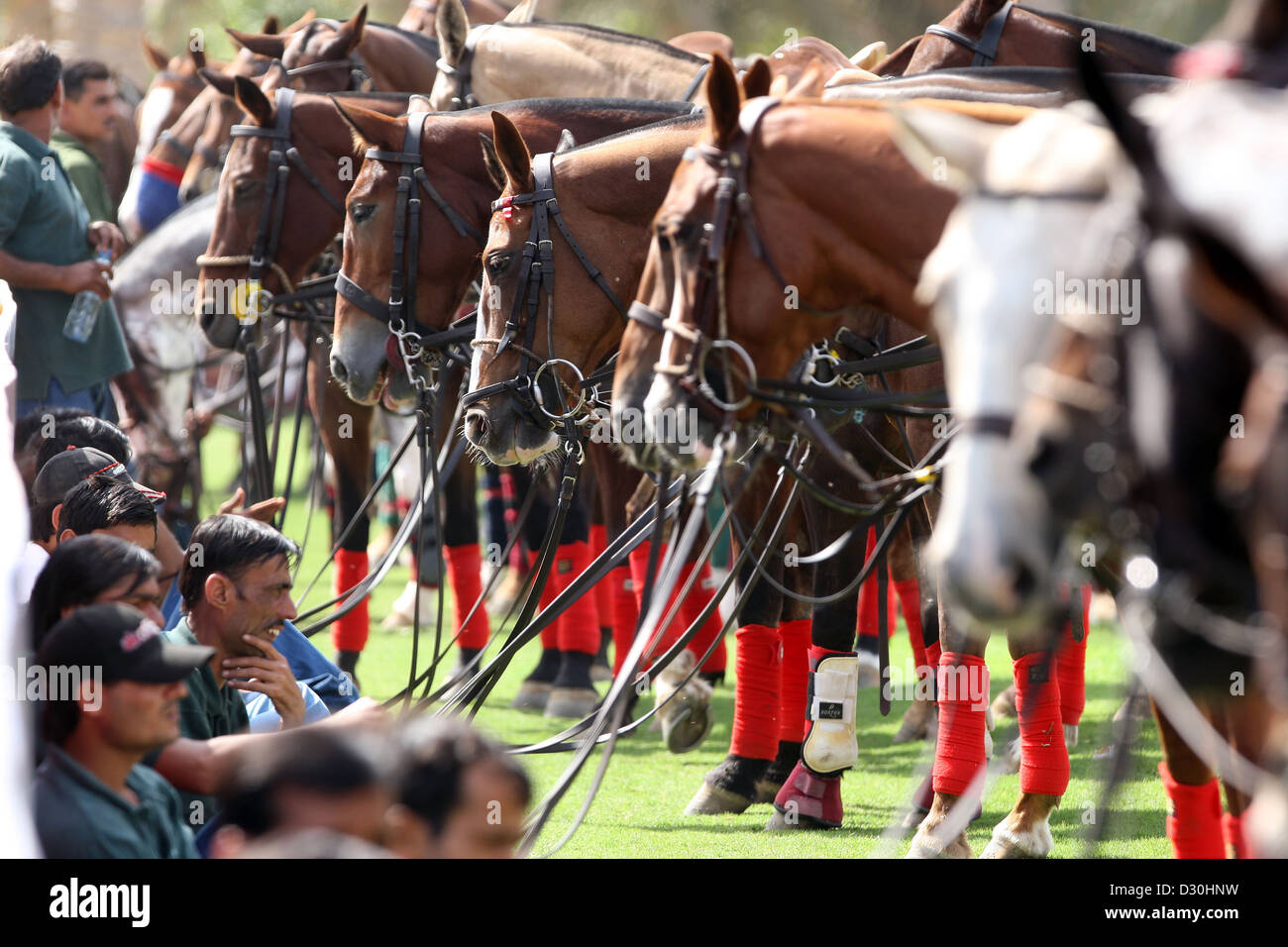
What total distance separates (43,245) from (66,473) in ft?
8.25

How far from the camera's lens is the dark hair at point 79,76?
8648 millimetres

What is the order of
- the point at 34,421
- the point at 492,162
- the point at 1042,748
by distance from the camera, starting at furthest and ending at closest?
the point at 34,421 → the point at 492,162 → the point at 1042,748

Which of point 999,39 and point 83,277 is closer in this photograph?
point 999,39

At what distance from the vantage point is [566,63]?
708 cm

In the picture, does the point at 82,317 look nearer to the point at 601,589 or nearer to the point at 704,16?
the point at 601,589

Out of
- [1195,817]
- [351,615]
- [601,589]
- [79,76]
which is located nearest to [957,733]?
[1195,817]

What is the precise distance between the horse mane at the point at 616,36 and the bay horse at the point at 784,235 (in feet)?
10.4

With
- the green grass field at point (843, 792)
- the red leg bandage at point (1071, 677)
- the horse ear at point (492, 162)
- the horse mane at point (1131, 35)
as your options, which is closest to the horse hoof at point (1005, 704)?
the green grass field at point (843, 792)

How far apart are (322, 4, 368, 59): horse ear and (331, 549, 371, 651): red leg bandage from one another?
259 cm

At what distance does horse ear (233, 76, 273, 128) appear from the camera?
22.9ft

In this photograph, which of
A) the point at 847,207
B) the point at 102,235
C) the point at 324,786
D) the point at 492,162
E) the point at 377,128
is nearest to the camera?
the point at 324,786

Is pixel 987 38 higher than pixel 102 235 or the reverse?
higher

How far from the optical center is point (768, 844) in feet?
17.3
